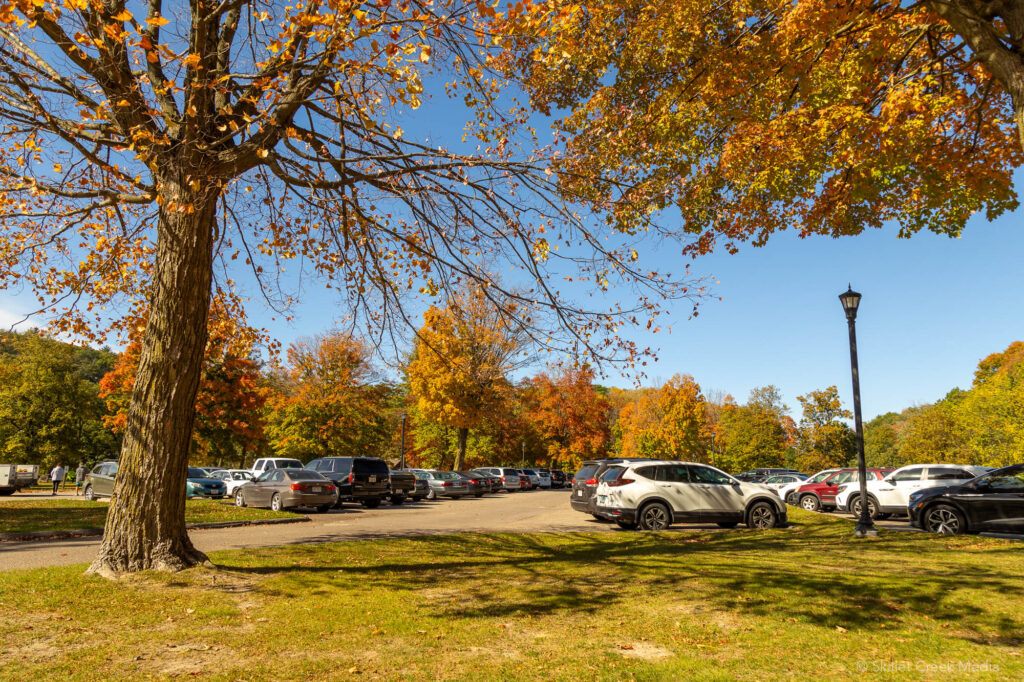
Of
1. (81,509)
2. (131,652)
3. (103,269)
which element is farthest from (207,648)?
(81,509)

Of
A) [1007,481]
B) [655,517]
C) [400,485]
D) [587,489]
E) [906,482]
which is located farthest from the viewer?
[400,485]

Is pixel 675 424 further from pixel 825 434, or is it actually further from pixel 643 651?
pixel 643 651

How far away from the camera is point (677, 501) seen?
1455 cm

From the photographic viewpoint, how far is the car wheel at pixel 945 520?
Result: 43.2 feet

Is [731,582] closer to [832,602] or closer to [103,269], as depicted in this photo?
[832,602]

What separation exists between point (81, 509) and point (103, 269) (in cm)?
1067

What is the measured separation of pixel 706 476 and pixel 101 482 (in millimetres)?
22806

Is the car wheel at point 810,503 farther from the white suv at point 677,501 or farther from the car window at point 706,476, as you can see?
the car window at point 706,476

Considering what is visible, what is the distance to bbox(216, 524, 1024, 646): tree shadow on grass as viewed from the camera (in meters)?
5.88

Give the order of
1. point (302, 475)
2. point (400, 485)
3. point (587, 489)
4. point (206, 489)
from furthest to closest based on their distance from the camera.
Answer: point (400, 485) < point (206, 489) < point (302, 475) < point (587, 489)

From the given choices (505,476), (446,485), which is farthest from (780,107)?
(505,476)

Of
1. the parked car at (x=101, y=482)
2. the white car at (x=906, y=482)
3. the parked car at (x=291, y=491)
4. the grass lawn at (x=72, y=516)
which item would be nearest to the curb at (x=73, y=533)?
the grass lawn at (x=72, y=516)

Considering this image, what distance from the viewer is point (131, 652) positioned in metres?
4.69

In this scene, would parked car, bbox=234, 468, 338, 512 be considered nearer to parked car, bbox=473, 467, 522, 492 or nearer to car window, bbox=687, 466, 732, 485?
car window, bbox=687, 466, 732, 485
